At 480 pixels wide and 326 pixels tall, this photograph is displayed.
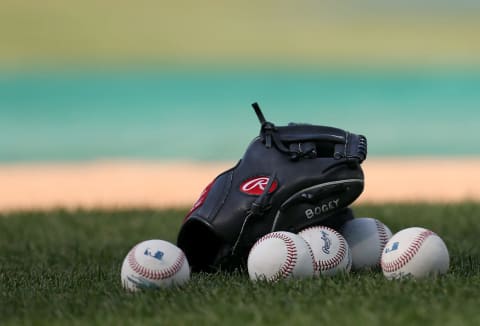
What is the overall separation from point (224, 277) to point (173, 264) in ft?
1.54

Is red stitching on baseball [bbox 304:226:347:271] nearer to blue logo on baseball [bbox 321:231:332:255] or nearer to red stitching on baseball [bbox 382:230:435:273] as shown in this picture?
blue logo on baseball [bbox 321:231:332:255]

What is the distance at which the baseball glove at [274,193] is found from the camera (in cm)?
512

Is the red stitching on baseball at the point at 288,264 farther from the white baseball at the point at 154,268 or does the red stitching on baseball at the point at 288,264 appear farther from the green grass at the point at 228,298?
the white baseball at the point at 154,268

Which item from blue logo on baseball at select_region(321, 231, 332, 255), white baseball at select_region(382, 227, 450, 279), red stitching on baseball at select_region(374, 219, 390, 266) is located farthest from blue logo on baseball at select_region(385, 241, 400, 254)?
red stitching on baseball at select_region(374, 219, 390, 266)

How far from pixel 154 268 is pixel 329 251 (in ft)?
3.30

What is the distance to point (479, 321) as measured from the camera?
3.44 m

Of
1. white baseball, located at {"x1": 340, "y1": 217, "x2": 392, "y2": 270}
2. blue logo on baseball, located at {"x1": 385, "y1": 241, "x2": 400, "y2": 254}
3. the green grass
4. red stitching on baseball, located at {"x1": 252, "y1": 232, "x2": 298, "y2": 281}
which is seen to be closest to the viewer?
the green grass

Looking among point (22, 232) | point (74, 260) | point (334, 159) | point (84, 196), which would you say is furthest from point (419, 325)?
point (84, 196)

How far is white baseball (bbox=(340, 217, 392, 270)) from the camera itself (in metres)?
5.11

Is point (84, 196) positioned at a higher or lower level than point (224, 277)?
lower

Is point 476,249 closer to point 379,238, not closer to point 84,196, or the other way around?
point 379,238

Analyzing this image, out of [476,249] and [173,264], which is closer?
[173,264]

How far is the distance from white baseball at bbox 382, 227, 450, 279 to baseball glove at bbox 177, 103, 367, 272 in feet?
2.10

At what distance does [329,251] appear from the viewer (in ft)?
15.6
